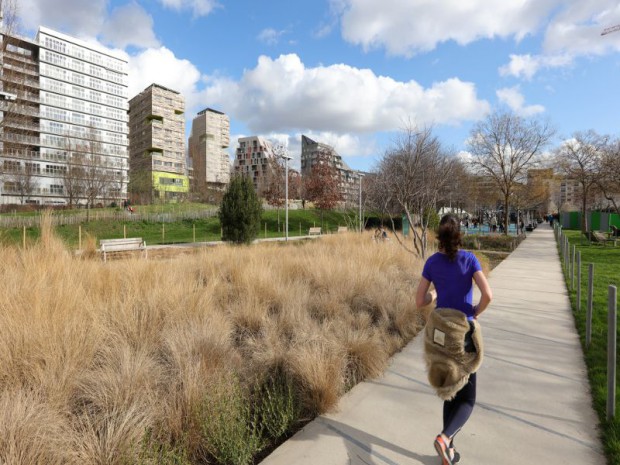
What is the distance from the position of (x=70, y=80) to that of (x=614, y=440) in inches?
2737

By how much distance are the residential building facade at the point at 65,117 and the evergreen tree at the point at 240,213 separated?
28.0 m

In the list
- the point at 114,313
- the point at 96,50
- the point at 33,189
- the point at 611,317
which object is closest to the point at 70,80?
the point at 96,50

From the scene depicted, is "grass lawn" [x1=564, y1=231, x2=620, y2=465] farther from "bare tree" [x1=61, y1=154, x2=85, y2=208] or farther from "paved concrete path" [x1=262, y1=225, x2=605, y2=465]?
"bare tree" [x1=61, y1=154, x2=85, y2=208]

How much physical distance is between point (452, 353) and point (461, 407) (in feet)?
1.37

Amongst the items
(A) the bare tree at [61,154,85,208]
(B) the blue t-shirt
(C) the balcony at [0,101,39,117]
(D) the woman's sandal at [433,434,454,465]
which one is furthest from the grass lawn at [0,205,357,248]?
(D) the woman's sandal at [433,434,454,465]

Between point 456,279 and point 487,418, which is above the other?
point 456,279

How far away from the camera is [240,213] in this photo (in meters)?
16.9

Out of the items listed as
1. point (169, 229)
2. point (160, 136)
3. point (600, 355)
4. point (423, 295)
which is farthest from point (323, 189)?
point (160, 136)

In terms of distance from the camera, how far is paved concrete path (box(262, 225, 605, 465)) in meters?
2.38

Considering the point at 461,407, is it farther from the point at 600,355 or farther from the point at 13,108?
the point at 13,108

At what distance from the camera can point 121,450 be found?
2.10m

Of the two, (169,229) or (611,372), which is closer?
(611,372)

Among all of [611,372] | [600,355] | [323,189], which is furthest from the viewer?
[323,189]

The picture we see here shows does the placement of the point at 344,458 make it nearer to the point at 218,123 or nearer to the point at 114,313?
the point at 114,313
